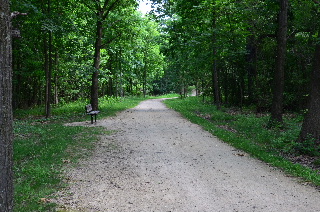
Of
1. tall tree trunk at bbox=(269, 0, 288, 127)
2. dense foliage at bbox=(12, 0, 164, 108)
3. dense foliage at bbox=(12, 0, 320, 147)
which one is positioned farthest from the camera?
dense foliage at bbox=(12, 0, 164, 108)

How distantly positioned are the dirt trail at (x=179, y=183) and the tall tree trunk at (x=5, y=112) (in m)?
1.40

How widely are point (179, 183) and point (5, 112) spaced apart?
12.2 feet

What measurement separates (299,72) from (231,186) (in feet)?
41.7

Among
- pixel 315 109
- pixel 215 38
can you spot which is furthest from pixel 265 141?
pixel 215 38

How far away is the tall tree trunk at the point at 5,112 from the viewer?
3309 millimetres

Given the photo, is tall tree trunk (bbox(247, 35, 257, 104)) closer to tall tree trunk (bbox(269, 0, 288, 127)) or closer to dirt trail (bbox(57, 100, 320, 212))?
tall tree trunk (bbox(269, 0, 288, 127))

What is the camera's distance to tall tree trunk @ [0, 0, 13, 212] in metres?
3.31

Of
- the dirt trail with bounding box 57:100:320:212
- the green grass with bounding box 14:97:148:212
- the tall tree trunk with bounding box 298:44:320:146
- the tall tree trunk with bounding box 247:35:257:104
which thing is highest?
the tall tree trunk with bounding box 247:35:257:104

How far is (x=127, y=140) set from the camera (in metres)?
10.1

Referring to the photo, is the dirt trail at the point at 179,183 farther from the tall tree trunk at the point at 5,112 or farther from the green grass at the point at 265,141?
the tall tree trunk at the point at 5,112

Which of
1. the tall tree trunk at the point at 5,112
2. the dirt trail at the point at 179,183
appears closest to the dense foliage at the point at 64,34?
the dirt trail at the point at 179,183

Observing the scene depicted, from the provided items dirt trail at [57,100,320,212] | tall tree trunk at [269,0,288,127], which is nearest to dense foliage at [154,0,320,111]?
tall tree trunk at [269,0,288,127]

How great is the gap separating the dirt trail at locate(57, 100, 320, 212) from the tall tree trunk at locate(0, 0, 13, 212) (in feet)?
4.58

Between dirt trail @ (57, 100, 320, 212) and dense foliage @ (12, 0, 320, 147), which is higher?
dense foliage @ (12, 0, 320, 147)
